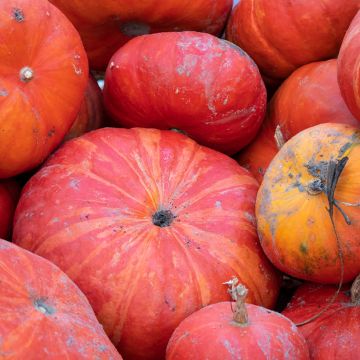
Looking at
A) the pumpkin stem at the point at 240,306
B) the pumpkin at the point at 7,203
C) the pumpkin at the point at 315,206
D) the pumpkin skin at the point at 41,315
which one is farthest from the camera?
the pumpkin at the point at 7,203

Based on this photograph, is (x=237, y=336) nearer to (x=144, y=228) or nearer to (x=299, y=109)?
(x=144, y=228)

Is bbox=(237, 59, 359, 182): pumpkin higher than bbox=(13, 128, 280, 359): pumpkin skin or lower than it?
higher

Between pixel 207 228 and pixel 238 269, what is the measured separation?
0.15 meters

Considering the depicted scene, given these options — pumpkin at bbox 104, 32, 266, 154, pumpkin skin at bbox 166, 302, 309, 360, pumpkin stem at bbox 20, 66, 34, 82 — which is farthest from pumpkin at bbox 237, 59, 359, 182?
pumpkin stem at bbox 20, 66, 34, 82

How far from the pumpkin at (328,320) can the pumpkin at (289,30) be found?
3.02ft

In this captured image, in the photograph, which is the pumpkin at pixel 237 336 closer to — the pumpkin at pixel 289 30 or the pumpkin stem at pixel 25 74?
the pumpkin stem at pixel 25 74

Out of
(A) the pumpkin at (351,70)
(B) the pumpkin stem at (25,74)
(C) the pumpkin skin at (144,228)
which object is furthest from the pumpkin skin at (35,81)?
(A) the pumpkin at (351,70)

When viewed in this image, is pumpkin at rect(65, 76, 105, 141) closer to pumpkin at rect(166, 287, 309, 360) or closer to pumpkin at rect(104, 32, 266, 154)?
pumpkin at rect(104, 32, 266, 154)

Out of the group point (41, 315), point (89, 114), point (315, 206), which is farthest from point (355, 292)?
point (89, 114)

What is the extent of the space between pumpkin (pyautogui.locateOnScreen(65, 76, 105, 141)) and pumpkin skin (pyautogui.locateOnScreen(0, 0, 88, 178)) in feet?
1.06

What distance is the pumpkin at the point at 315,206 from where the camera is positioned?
72.2 inches

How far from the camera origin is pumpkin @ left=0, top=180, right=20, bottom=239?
226cm

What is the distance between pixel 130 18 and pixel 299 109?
69cm

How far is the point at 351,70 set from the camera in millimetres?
1964
